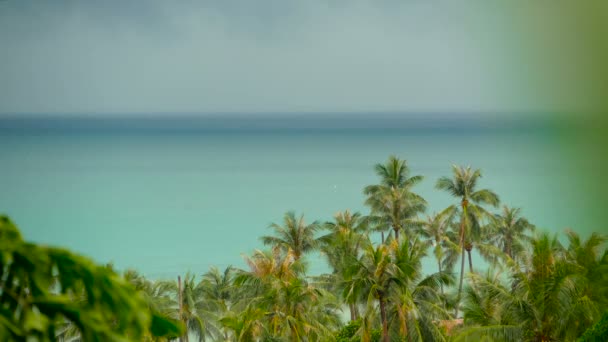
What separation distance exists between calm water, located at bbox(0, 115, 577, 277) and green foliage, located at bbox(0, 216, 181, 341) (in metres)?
7.26

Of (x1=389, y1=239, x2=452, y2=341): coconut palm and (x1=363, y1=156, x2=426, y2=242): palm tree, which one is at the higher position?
(x1=363, y1=156, x2=426, y2=242): palm tree

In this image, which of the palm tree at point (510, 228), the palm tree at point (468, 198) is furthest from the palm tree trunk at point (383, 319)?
the palm tree at point (510, 228)

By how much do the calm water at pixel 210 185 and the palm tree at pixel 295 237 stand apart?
1.92 m

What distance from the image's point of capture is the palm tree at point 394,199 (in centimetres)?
1191

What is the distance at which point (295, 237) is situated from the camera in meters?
11.0

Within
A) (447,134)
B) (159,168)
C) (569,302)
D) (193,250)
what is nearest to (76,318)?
(569,302)

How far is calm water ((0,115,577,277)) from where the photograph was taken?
23.5 meters

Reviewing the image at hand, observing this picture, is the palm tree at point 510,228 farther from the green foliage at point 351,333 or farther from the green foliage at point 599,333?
the green foliage at point 599,333

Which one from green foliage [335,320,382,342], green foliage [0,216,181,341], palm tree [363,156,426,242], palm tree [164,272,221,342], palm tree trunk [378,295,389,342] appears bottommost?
palm tree [164,272,221,342]

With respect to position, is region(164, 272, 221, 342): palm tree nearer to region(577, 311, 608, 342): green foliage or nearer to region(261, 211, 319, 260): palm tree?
region(261, 211, 319, 260): palm tree

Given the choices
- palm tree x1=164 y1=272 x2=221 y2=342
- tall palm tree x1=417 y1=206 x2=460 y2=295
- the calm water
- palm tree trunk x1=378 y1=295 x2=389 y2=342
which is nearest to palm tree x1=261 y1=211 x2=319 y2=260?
palm tree x1=164 y1=272 x2=221 y2=342

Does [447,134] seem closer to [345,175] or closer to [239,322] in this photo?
[345,175]

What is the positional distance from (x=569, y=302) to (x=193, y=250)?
2110cm

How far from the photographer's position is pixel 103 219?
31062mm
